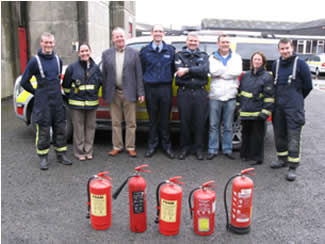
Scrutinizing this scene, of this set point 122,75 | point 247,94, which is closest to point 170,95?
point 122,75

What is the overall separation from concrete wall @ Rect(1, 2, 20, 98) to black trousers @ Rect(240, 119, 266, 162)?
28.7 feet

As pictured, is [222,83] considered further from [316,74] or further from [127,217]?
[316,74]

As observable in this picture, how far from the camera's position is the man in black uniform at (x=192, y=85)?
5.36 meters

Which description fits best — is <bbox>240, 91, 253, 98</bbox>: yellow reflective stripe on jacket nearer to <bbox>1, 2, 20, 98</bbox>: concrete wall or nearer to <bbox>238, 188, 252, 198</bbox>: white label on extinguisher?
<bbox>238, 188, 252, 198</bbox>: white label on extinguisher

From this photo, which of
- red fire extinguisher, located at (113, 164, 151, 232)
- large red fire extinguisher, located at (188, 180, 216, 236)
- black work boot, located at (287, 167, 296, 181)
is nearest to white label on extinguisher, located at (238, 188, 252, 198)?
large red fire extinguisher, located at (188, 180, 216, 236)

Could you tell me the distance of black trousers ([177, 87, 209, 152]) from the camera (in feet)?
18.0

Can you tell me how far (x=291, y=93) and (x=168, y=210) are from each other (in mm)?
2775

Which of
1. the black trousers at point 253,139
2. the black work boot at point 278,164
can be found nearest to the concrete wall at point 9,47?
the black trousers at point 253,139

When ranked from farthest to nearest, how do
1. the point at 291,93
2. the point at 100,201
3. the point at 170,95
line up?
the point at 170,95 < the point at 291,93 < the point at 100,201

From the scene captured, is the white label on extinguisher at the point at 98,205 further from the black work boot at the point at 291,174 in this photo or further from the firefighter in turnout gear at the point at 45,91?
the black work boot at the point at 291,174

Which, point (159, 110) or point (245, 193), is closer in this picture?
point (245, 193)

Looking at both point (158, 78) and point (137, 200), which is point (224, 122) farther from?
point (137, 200)

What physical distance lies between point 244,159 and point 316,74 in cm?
2286

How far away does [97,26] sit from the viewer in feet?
44.6
